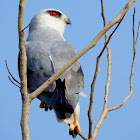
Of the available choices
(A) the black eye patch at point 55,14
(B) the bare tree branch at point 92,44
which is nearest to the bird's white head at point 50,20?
(A) the black eye patch at point 55,14

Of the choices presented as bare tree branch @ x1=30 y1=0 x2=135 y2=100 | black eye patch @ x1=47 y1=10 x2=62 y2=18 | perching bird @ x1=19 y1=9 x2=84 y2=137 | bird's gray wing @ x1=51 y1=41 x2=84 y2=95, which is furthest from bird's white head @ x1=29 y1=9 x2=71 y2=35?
bare tree branch @ x1=30 y1=0 x2=135 y2=100

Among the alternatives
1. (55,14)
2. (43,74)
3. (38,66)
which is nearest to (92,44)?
(43,74)

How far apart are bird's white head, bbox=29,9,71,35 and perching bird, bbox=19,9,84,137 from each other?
50cm

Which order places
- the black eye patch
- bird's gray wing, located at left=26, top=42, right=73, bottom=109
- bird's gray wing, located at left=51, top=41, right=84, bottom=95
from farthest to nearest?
the black eye patch
bird's gray wing, located at left=51, top=41, right=84, bottom=95
bird's gray wing, located at left=26, top=42, right=73, bottom=109

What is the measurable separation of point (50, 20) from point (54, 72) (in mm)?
2051

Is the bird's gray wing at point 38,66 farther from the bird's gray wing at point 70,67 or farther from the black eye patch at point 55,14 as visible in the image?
the black eye patch at point 55,14

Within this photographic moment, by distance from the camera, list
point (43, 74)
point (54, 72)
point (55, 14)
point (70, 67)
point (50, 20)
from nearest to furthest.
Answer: point (54, 72) → point (43, 74) → point (70, 67) → point (50, 20) → point (55, 14)

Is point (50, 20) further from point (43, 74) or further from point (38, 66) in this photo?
point (43, 74)

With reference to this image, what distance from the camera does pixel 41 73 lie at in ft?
14.9

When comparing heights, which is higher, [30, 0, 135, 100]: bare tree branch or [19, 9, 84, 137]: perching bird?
[30, 0, 135, 100]: bare tree branch

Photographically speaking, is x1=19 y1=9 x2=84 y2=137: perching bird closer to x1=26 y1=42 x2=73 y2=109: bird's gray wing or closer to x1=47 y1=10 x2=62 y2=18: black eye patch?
x1=26 y1=42 x2=73 y2=109: bird's gray wing

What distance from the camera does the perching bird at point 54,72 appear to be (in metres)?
4.27

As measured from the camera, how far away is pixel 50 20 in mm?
6219

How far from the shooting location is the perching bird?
427 centimetres
